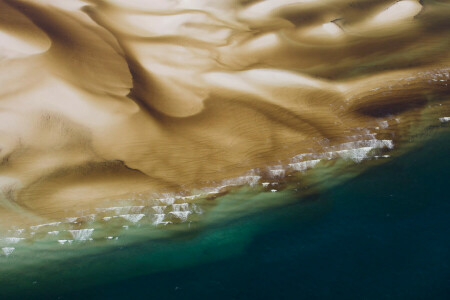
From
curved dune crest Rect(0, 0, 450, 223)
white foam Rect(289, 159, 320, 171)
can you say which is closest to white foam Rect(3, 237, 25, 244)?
curved dune crest Rect(0, 0, 450, 223)

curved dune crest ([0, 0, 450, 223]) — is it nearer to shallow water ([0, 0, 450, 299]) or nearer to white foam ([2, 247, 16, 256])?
shallow water ([0, 0, 450, 299])

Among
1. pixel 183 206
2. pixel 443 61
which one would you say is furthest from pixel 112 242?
pixel 443 61

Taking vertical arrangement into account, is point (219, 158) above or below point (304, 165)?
above

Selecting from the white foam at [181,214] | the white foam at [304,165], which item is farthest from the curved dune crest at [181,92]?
the white foam at [181,214]

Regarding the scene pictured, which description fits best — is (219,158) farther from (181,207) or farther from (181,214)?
(181,214)

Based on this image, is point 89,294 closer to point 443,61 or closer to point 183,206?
point 183,206

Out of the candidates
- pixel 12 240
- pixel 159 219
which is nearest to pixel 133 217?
pixel 159 219

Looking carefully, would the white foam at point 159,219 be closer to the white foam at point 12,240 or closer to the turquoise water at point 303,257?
the turquoise water at point 303,257
